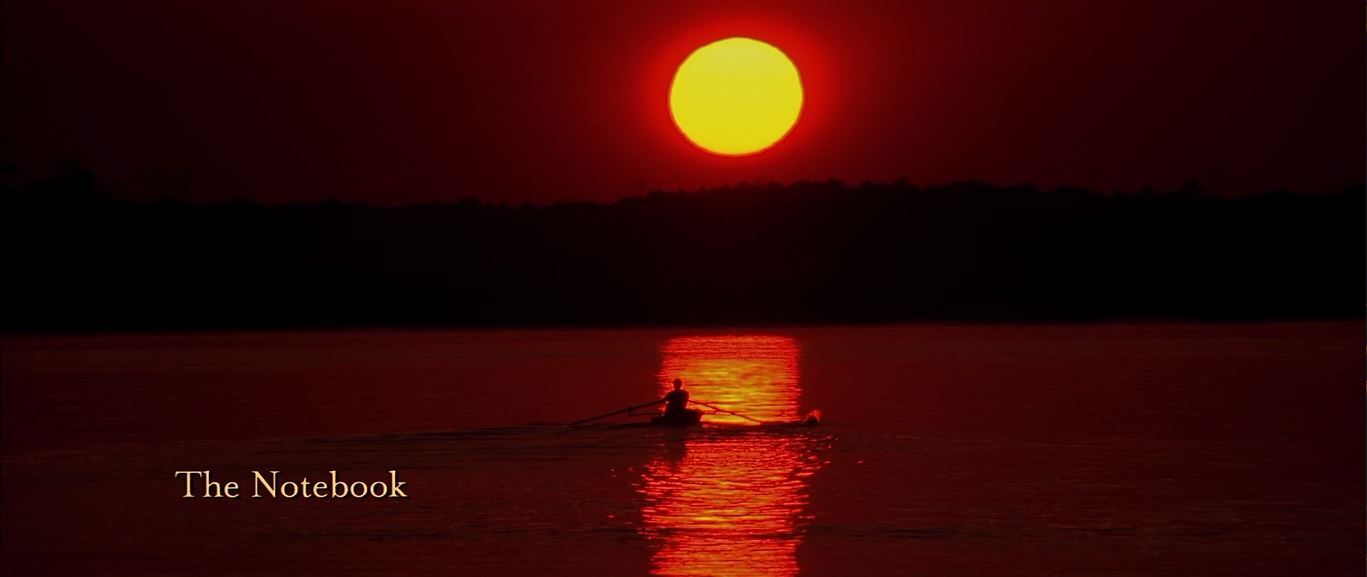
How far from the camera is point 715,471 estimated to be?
24.9 meters

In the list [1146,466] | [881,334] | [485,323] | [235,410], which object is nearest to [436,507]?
[1146,466]

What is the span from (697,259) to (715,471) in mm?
87347

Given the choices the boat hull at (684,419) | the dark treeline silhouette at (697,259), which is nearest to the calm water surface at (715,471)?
the boat hull at (684,419)

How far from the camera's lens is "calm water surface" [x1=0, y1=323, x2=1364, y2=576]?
18812 mm

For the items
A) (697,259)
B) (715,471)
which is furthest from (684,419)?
(697,259)

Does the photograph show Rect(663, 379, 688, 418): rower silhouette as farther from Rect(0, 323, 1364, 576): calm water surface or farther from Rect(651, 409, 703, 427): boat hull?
Rect(0, 323, 1364, 576): calm water surface

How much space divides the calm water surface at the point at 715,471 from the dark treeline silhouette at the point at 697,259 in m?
50.6

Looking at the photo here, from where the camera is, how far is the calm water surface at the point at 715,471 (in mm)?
18812

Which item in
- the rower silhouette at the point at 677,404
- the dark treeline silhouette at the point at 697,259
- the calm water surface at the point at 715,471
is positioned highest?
the dark treeline silhouette at the point at 697,259

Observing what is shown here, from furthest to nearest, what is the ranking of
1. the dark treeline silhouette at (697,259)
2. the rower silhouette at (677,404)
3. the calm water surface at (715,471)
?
1. the dark treeline silhouette at (697,259)
2. the rower silhouette at (677,404)
3. the calm water surface at (715,471)

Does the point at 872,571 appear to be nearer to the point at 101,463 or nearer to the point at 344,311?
the point at 101,463

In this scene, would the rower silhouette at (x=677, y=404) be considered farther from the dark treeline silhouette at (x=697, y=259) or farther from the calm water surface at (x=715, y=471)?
the dark treeline silhouette at (x=697, y=259)

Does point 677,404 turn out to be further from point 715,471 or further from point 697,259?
point 697,259

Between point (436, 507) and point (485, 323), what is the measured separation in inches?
3008
